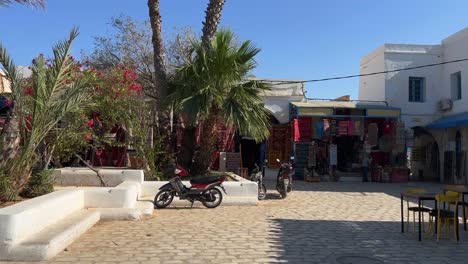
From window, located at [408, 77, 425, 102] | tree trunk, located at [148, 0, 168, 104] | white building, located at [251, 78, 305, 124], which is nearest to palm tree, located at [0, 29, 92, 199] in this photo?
tree trunk, located at [148, 0, 168, 104]

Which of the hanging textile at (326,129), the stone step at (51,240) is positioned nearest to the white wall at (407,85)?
the hanging textile at (326,129)

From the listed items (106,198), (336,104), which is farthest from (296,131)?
(106,198)

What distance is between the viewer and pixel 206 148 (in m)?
13.6

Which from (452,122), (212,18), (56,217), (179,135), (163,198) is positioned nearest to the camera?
(56,217)

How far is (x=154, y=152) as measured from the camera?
13.0m

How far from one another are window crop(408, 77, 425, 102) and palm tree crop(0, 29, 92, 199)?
1834 centimetres

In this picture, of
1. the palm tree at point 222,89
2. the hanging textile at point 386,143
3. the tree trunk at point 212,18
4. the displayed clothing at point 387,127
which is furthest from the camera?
the hanging textile at point 386,143

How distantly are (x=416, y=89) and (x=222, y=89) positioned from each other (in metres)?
14.0

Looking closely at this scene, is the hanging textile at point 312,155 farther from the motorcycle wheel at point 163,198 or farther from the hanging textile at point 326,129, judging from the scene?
the motorcycle wheel at point 163,198

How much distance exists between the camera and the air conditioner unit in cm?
2189

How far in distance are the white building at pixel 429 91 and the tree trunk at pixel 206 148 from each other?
1231 cm

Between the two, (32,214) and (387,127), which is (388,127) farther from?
(32,214)

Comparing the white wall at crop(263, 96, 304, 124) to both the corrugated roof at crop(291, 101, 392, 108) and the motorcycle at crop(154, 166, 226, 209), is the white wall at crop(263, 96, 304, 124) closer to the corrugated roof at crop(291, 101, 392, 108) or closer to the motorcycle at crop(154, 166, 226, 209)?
the corrugated roof at crop(291, 101, 392, 108)

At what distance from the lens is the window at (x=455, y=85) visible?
21933mm
